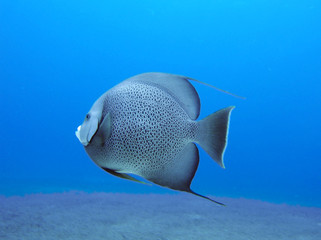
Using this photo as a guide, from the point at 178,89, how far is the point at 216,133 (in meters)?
0.16

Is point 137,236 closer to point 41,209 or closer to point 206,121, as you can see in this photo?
point 41,209

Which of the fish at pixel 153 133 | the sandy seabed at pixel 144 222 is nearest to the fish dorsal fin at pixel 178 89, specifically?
the fish at pixel 153 133

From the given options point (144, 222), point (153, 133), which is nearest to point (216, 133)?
point (153, 133)

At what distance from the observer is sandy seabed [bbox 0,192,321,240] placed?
316 centimetres

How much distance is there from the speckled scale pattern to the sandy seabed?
268 cm

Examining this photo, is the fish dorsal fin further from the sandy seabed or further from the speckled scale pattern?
the sandy seabed

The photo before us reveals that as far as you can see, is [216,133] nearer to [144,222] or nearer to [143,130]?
[143,130]

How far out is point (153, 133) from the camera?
62 cm

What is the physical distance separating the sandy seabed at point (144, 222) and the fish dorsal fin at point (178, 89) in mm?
2685

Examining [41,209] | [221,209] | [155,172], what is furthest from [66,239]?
[221,209]

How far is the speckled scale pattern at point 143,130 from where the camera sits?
0.60 metres

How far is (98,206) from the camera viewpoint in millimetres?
4855

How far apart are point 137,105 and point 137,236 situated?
280cm

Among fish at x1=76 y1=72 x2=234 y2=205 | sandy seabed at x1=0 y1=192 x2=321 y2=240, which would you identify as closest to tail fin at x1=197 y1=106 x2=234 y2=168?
fish at x1=76 y1=72 x2=234 y2=205
